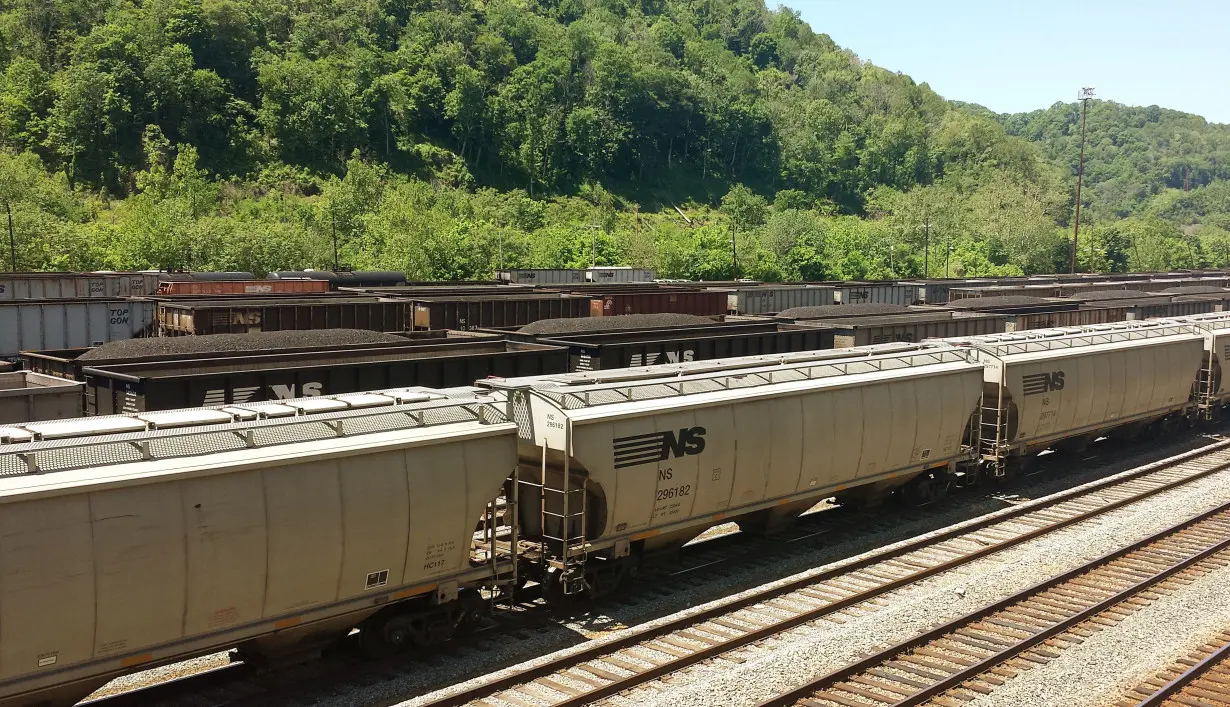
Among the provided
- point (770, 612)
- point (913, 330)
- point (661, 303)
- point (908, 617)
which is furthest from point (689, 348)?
point (661, 303)

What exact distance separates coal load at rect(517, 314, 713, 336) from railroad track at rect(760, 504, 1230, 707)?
15773mm

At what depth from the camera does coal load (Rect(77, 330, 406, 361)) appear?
72.6 ft

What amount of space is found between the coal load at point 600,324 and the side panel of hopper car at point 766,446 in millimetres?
11353

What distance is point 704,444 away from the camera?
16.3 meters

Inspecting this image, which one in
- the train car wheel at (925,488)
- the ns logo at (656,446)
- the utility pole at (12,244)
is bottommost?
the train car wheel at (925,488)

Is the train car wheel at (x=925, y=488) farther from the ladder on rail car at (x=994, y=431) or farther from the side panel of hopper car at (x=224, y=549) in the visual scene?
the side panel of hopper car at (x=224, y=549)

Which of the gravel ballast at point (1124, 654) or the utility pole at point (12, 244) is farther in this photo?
the utility pole at point (12, 244)

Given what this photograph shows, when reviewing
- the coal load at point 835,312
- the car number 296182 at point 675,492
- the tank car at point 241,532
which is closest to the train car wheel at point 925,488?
the car number 296182 at point 675,492

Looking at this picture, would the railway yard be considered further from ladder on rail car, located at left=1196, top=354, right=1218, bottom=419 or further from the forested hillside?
the forested hillside

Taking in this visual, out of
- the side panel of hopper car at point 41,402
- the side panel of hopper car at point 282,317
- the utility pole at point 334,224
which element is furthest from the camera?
the utility pole at point 334,224

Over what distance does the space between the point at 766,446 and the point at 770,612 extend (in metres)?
3.04

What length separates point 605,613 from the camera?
15.7m

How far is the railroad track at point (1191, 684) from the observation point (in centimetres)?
1275

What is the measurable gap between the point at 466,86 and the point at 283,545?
13221cm
